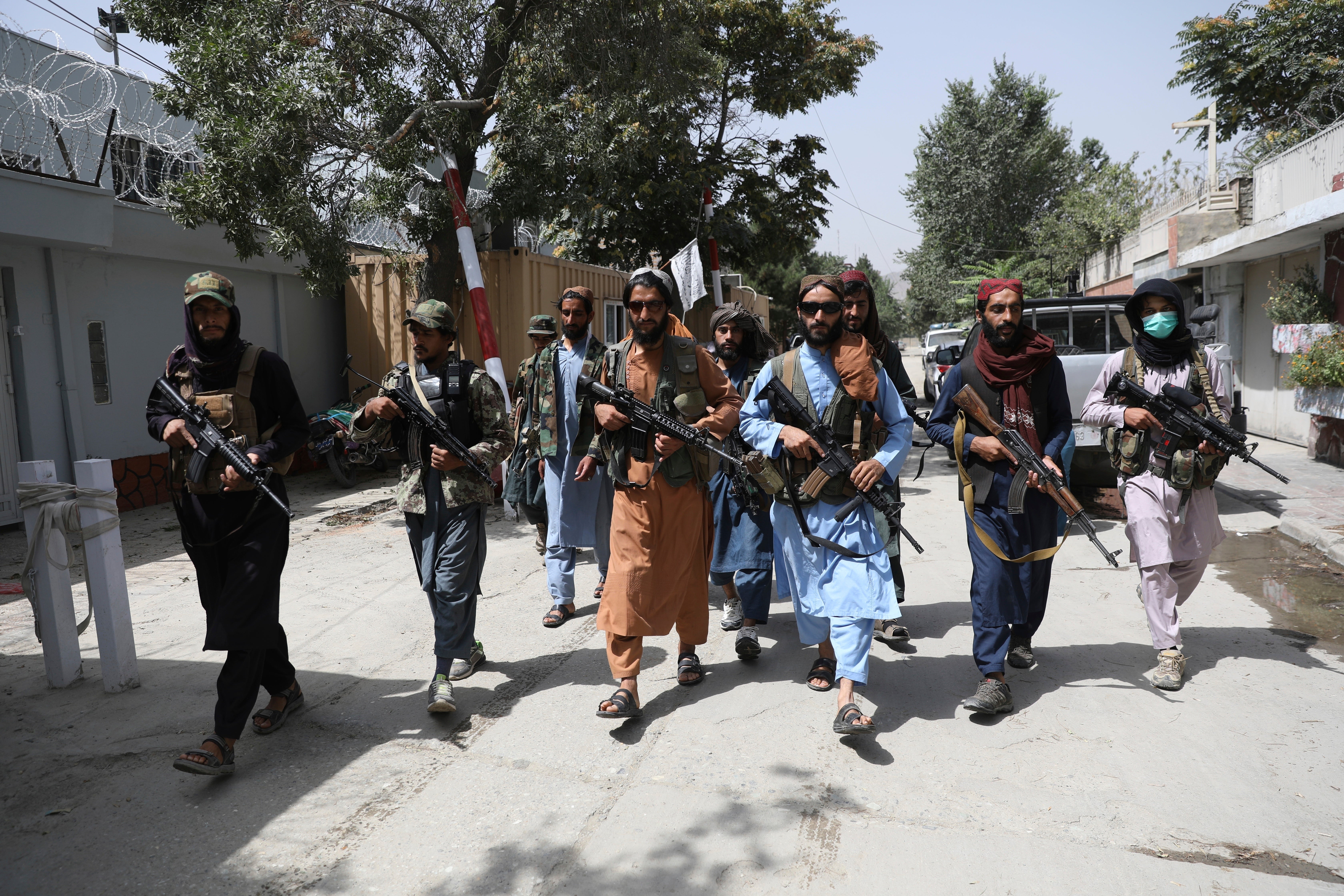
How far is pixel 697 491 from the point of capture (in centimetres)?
400

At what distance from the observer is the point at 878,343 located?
4.86m

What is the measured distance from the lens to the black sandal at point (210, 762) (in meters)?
3.12

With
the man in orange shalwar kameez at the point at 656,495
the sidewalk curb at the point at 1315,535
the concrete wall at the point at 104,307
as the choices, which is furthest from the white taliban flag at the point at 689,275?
the man in orange shalwar kameez at the point at 656,495

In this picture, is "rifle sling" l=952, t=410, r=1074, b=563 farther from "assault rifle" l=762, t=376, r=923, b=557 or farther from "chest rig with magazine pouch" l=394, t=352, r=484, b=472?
"chest rig with magazine pouch" l=394, t=352, r=484, b=472

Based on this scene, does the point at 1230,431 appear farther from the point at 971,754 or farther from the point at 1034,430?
the point at 971,754

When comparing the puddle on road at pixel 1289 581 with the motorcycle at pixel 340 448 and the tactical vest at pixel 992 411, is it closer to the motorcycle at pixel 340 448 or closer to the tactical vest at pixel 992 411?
the tactical vest at pixel 992 411

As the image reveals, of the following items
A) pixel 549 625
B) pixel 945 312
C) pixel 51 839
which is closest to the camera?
pixel 51 839

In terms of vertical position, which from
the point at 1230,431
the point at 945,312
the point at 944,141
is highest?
the point at 944,141

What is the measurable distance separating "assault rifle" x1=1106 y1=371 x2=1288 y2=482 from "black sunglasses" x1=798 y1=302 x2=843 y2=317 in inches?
65.7

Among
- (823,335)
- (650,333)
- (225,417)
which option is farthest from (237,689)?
(823,335)

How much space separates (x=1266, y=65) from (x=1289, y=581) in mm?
20331

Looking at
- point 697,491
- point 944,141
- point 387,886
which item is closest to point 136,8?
point 697,491

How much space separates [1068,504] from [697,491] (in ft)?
5.50

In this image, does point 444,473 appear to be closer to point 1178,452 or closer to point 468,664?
point 468,664
